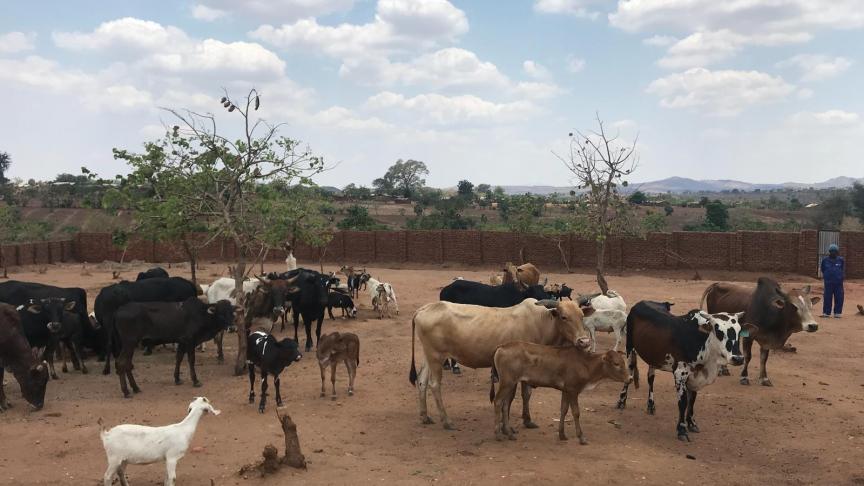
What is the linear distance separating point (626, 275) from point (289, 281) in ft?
63.4

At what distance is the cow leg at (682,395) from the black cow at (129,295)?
30.8 ft

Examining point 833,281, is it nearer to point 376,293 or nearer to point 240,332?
point 376,293

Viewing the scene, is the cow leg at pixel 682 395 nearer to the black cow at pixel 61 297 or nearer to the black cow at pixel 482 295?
the black cow at pixel 482 295

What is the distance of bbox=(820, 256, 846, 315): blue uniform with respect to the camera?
1805 centimetres

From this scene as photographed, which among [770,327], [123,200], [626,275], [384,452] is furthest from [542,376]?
[626,275]

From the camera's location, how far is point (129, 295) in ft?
45.2

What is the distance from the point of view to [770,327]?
38.3 ft

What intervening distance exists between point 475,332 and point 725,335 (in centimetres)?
332

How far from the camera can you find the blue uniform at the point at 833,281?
18.0 m

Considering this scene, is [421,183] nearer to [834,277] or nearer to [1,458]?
[834,277]

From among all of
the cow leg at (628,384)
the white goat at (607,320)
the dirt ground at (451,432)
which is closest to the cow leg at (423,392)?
the dirt ground at (451,432)

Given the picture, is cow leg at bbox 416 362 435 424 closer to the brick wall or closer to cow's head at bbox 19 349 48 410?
cow's head at bbox 19 349 48 410

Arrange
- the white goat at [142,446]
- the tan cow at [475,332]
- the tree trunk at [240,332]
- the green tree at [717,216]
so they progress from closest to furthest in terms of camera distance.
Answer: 1. the white goat at [142,446]
2. the tan cow at [475,332]
3. the tree trunk at [240,332]
4. the green tree at [717,216]

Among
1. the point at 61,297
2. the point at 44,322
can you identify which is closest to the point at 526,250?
the point at 61,297
